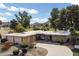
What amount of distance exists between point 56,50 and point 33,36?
1.17 ft

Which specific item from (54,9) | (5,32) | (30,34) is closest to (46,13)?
(54,9)

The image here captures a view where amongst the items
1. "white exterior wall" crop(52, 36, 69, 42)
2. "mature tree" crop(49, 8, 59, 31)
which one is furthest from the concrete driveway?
"mature tree" crop(49, 8, 59, 31)

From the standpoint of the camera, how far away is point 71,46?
3.62 metres

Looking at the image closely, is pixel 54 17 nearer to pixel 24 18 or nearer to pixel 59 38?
pixel 59 38

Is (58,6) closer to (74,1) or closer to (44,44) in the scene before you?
(74,1)

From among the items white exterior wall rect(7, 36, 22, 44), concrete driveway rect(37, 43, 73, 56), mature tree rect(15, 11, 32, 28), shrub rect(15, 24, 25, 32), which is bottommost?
concrete driveway rect(37, 43, 73, 56)

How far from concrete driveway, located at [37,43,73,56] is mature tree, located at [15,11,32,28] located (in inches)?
12.5

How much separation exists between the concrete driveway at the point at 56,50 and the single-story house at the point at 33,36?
3.7 inches

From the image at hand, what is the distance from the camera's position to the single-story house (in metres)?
3.62

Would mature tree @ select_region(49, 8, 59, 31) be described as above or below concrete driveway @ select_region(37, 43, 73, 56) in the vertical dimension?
above

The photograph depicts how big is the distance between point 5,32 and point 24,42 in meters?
0.28

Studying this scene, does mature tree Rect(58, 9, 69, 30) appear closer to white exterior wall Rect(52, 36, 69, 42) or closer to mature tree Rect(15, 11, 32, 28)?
white exterior wall Rect(52, 36, 69, 42)

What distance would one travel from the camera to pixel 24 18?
12.0 ft

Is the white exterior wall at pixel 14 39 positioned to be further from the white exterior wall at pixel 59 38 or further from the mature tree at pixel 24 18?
the white exterior wall at pixel 59 38
